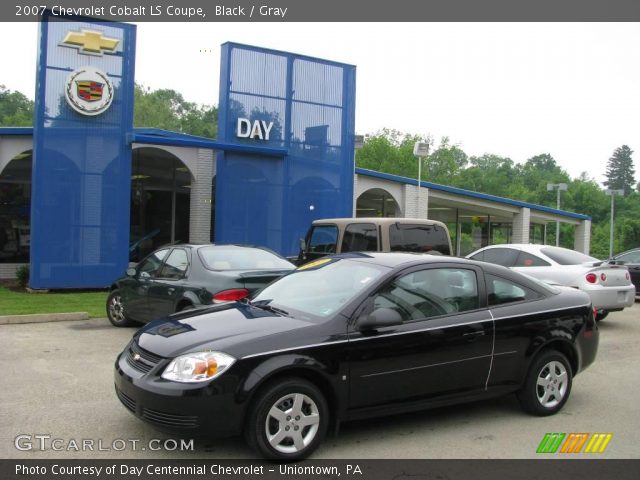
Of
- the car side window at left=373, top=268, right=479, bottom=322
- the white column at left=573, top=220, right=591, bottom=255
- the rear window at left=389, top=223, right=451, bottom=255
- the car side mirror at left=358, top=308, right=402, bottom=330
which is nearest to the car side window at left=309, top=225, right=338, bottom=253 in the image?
the rear window at left=389, top=223, right=451, bottom=255

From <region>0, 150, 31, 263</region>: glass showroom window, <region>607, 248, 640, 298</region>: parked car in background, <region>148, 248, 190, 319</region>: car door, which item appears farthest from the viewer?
<region>0, 150, 31, 263</region>: glass showroom window

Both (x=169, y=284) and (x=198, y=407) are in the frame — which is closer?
(x=198, y=407)

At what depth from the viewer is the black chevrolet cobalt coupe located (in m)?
4.48

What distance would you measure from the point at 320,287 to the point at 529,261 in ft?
24.8

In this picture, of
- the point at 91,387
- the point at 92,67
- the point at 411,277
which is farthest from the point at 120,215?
the point at 411,277

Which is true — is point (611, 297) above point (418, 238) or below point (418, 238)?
below

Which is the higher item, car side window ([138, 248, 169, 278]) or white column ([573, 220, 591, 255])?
white column ([573, 220, 591, 255])

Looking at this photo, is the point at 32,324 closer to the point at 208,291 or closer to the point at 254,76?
the point at 208,291

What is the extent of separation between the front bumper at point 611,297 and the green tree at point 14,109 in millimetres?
70458

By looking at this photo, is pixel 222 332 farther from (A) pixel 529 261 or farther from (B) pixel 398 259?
(A) pixel 529 261

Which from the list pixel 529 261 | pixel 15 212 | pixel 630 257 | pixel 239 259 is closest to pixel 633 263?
pixel 630 257

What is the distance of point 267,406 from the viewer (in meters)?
4.49

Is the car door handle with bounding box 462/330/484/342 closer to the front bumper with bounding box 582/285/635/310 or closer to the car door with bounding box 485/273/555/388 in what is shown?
the car door with bounding box 485/273/555/388

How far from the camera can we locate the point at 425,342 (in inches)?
204
